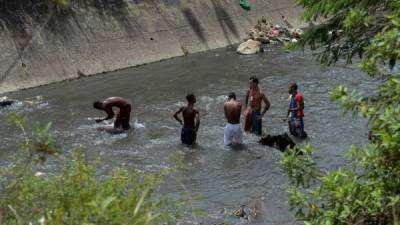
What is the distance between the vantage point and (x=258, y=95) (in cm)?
1263

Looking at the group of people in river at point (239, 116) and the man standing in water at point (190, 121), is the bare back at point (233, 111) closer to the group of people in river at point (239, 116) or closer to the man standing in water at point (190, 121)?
the group of people in river at point (239, 116)

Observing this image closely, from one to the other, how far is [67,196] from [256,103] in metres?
8.73

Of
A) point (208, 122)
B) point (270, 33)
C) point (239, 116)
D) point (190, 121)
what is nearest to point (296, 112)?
point (239, 116)

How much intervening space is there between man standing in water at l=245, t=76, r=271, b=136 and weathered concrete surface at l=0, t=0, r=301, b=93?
Answer: 365 inches

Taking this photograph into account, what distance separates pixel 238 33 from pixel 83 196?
83.0 feet

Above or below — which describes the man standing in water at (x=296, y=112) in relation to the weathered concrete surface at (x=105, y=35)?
above

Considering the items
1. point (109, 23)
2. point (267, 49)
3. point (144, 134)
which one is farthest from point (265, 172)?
point (267, 49)

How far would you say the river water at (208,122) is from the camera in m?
9.88

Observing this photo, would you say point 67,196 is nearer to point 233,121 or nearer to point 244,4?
point 233,121

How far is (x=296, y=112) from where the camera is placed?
12.3 metres

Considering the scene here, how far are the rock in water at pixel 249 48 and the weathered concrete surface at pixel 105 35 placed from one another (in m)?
1.70

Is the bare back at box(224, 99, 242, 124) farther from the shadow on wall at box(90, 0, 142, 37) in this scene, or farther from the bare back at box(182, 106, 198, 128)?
the shadow on wall at box(90, 0, 142, 37)

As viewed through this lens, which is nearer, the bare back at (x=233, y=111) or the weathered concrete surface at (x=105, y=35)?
the bare back at (x=233, y=111)

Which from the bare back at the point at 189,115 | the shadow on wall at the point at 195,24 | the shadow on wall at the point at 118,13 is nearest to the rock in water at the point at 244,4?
the shadow on wall at the point at 195,24
